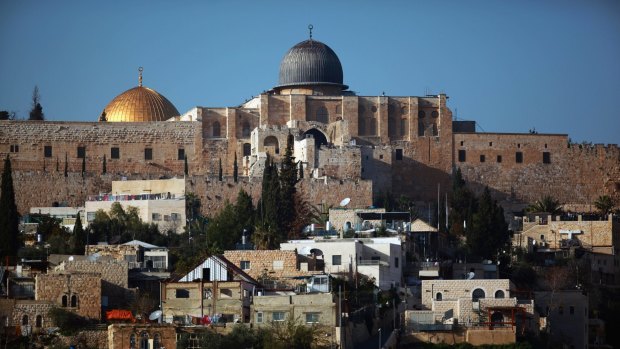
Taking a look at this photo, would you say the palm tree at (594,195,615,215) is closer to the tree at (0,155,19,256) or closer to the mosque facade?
the mosque facade

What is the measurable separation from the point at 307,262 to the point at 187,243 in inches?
307

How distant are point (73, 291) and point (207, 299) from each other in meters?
3.17

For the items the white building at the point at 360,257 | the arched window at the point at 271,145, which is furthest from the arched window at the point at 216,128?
the white building at the point at 360,257

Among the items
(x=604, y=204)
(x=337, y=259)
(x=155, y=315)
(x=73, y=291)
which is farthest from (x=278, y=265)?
(x=604, y=204)

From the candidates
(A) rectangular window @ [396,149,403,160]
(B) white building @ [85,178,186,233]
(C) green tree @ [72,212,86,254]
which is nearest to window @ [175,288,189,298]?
(C) green tree @ [72,212,86,254]

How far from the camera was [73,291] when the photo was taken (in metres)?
46.1

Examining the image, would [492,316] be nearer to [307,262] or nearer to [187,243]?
[307,262]

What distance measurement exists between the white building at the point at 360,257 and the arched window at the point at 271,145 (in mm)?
17047

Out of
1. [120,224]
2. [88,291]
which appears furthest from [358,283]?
[120,224]

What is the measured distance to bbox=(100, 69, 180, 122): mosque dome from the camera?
242 feet

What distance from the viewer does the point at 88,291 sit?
4616cm

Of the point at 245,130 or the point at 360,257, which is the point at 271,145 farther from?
the point at 360,257

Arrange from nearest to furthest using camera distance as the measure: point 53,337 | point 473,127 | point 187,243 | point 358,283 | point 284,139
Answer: point 53,337 < point 358,283 < point 187,243 < point 284,139 < point 473,127

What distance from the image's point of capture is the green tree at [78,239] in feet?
180
